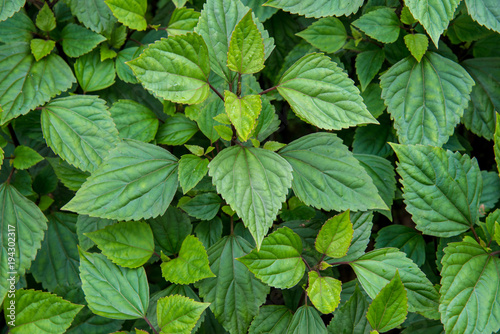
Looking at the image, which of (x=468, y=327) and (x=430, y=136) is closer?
(x=468, y=327)

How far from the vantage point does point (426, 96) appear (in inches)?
63.1

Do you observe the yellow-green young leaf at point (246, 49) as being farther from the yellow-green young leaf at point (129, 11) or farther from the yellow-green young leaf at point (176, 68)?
the yellow-green young leaf at point (129, 11)

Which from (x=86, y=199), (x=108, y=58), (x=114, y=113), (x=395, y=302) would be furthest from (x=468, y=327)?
(x=108, y=58)

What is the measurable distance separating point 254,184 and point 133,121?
69 centimetres

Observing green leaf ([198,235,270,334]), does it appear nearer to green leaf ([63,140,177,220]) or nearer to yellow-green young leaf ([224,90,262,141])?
green leaf ([63,140,177,220])

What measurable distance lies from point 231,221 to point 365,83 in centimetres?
81

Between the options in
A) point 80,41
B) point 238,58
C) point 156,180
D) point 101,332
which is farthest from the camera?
point 80,41

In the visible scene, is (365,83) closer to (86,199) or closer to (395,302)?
(395,302)

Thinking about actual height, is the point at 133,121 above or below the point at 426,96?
below

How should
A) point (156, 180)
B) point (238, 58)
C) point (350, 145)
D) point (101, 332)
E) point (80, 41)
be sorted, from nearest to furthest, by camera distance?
point (238, 58) → point (156, 180) → point (101, 332) → point (80, 41) → point (350, 145)

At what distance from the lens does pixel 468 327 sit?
1320 mm

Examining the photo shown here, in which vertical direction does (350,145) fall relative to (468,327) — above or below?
above

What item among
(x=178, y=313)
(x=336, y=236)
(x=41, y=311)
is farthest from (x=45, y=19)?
(x=336, y=236)

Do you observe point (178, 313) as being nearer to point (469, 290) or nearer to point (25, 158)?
point (25, 158)
